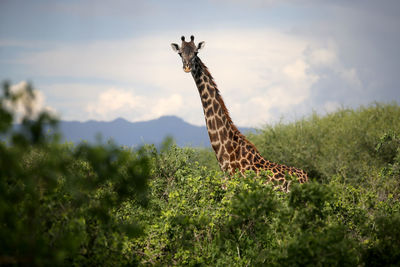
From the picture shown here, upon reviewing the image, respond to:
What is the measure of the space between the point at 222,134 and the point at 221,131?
85mm

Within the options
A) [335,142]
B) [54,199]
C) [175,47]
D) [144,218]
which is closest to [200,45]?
[175,47]

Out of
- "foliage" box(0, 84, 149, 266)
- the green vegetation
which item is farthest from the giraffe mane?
"foliage" box(0, 84, 149, 266)

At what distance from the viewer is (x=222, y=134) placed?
10.7 meters

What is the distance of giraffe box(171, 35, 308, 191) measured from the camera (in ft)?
34.2

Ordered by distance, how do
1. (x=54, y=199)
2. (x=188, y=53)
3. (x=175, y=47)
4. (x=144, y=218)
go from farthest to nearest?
(x=175, y=47) → (x=188, y=53) → (x=144, y=218) → (x=54, y=199)

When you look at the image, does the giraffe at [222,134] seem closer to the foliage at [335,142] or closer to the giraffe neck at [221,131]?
the giraffe neck at [221,131]

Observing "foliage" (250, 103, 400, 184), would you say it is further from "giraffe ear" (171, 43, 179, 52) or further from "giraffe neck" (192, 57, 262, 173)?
"giraffe ear" (171, 43, 179, 52)

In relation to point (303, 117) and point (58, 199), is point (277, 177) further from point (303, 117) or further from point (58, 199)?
point (303, 117)

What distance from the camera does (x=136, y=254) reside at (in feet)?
24.1

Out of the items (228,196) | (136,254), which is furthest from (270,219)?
(136,254)

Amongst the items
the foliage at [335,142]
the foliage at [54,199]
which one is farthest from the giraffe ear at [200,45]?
the foliage at [335,142]

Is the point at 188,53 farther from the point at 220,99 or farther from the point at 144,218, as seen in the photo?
the point at 144,218

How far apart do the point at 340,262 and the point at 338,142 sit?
14.9m

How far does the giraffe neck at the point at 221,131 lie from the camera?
10484 millimetres
